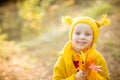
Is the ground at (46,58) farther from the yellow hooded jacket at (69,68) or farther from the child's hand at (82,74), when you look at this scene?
the child's hand at (82,74)

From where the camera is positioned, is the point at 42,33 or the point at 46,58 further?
the point at 42,33

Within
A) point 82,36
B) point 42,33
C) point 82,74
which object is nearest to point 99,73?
point 82,74

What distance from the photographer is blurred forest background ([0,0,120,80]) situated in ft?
17.0

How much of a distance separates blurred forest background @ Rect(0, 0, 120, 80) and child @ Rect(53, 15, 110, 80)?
62.5 inches

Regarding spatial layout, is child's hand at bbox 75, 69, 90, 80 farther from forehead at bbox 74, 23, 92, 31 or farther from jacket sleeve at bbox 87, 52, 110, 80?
forehead at bbox 74, 23, 92, 31

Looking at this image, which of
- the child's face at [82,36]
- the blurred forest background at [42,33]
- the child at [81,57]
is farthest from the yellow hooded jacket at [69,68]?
the blurred forest background at [42,33]

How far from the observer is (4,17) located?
8.62m

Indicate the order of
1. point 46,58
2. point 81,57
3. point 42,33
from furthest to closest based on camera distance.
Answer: point 42,33 → point 46,58 → point 81,57

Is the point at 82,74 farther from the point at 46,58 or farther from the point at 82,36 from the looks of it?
the point at 46,58

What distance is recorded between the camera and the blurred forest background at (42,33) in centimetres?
518

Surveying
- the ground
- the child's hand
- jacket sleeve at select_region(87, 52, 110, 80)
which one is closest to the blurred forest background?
the ground

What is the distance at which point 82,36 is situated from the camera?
3.02 metres

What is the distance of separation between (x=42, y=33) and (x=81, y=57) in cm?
488

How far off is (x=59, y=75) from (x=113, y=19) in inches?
129
